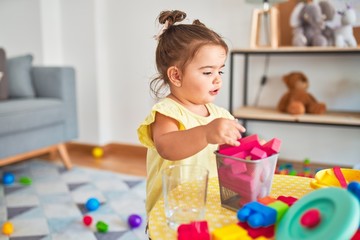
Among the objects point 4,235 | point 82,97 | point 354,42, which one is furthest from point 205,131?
point 82,97

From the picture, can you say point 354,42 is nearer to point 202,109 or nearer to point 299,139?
point 299,139

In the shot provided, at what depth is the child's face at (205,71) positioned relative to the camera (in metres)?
Answer: 0.75

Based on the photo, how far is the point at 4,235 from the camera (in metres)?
1.42

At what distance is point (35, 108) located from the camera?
2010 millimetres

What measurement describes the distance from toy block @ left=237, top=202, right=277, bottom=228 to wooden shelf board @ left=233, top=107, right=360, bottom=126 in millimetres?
1511

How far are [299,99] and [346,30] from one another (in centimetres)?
43

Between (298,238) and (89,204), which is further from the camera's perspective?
(89,204)

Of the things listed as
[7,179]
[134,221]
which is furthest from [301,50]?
[7,179]

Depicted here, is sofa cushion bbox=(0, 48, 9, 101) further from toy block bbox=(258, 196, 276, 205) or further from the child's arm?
toy block bbox=(258, 196, 276, 205)

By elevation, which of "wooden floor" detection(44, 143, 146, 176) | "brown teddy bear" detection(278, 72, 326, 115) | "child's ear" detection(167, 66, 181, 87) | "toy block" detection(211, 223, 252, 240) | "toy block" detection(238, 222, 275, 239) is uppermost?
"child's ear" detection(167, 66, 181, 87)

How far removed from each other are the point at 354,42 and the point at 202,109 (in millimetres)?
1343

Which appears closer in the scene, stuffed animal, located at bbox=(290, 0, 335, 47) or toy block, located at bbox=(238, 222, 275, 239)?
toy block, located at bbox=(238, 222, 275, 239)

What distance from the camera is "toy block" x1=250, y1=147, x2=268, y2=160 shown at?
0.53 m

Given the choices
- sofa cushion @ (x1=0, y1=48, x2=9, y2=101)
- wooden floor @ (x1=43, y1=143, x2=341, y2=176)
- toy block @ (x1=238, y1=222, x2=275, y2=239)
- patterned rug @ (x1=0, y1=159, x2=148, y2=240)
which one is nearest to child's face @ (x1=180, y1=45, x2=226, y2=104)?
toy block @ (x1=238, y1=222, x2=275, y2=239)
